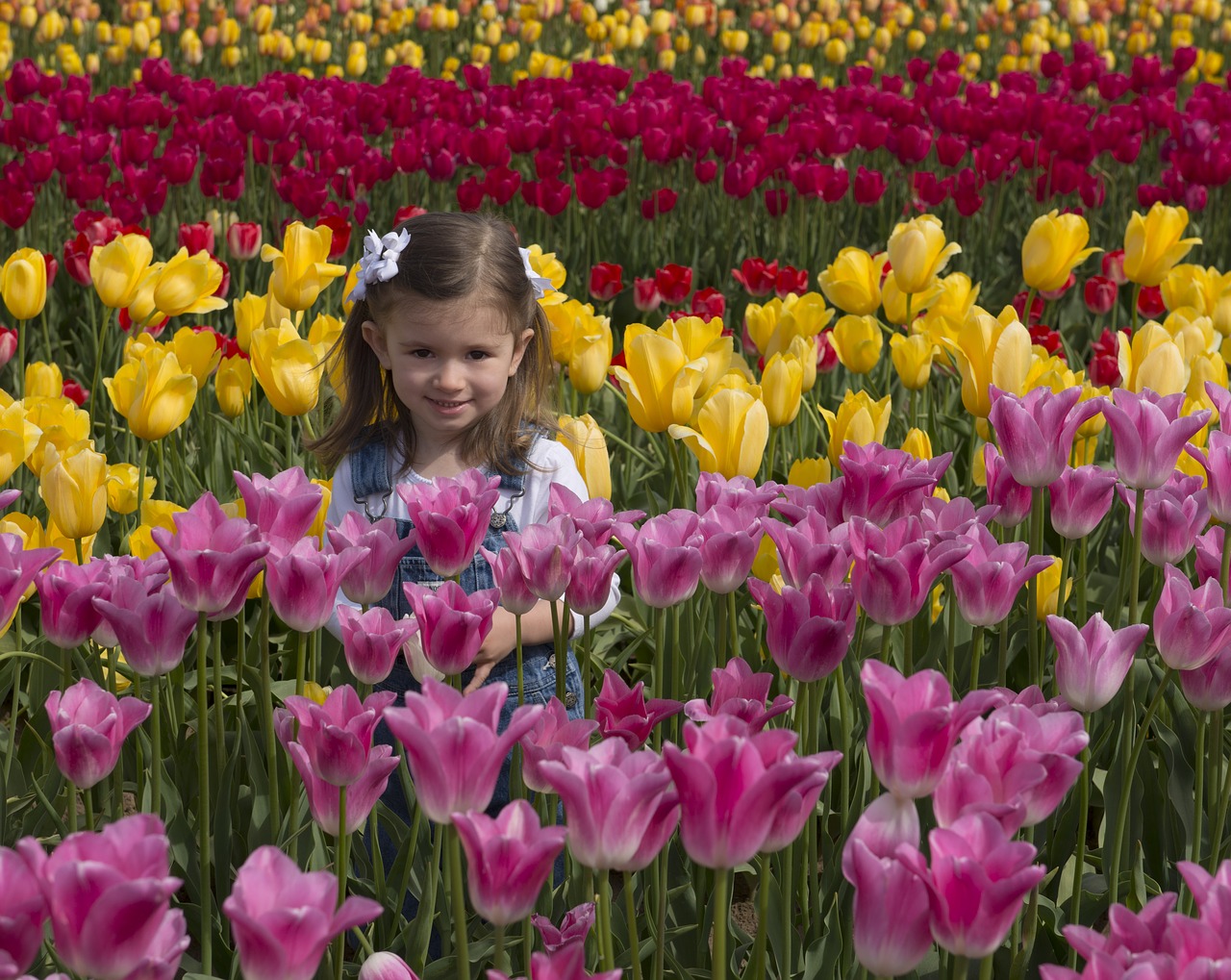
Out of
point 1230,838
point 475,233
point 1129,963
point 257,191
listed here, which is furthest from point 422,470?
point 257,191

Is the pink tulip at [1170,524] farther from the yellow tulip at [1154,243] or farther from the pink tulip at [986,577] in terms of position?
the yellow tulip at [1154,243]

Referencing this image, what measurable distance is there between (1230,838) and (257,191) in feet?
19.1

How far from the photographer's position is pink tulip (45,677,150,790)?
1.50m

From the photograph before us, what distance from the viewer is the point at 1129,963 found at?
1031 millimetres

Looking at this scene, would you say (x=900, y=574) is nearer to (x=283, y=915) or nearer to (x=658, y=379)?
(x=283, y=915)

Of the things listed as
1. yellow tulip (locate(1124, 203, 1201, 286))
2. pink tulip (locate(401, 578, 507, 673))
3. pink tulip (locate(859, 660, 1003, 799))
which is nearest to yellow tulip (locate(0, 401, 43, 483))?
pink tulip (locate(401, 578, 507, 673))

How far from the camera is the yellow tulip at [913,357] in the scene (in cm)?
312

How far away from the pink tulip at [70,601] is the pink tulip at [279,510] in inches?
6.8

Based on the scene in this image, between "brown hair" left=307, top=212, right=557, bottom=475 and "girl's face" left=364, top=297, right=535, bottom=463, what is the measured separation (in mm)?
23

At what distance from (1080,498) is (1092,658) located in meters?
0.46

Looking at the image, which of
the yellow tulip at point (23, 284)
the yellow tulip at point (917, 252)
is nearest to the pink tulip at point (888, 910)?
the yellow tulip at point (917, 252)

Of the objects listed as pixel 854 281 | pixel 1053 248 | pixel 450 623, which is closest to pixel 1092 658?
pixel 450 623

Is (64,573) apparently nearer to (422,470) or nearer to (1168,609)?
(422,470)

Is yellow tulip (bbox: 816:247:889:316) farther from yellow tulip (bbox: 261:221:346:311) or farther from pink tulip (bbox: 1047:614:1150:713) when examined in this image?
pink tulip (bbox: 1047:614:1150:713)
